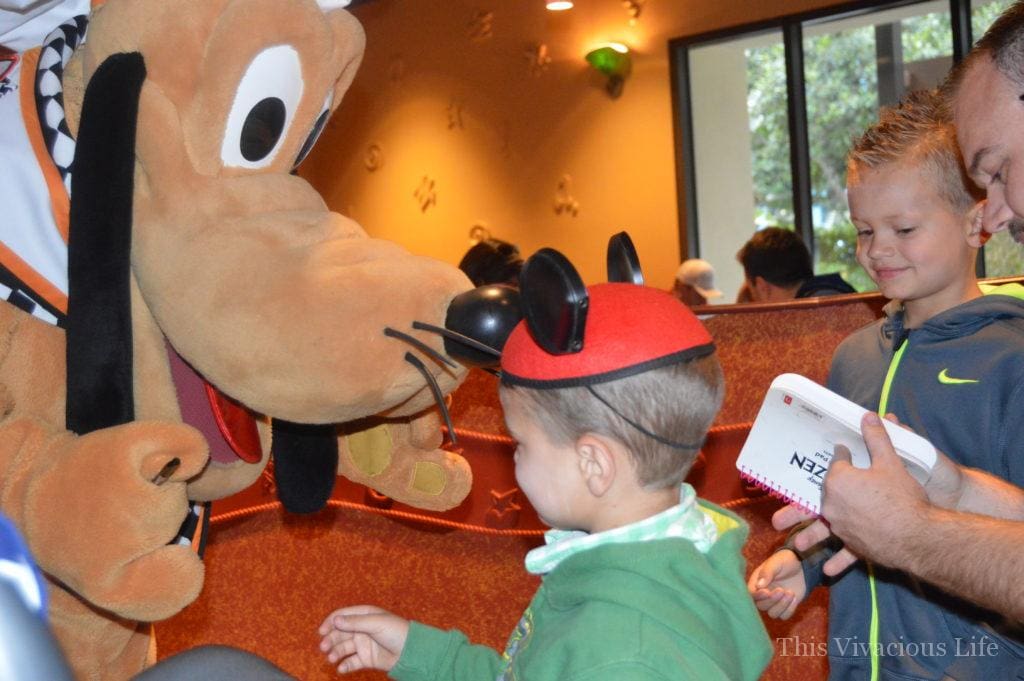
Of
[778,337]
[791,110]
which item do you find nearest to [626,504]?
[778,337]

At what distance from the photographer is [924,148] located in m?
1.71

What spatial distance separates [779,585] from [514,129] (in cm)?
567

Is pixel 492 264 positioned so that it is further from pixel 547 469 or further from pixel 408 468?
Answer: pixel 547 469

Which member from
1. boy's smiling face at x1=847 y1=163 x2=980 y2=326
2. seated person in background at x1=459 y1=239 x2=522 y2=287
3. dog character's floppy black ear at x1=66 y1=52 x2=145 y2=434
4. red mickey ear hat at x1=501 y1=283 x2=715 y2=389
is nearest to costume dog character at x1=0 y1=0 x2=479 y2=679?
dog character's floppy black ear at x1=66 y1=52 x2=145 y2=434

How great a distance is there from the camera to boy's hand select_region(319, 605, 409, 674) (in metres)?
1.29

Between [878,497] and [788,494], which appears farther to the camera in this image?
[788,494]

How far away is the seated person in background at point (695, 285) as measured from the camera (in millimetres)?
5152

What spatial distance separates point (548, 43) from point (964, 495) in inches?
228

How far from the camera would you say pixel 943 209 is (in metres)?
1.69

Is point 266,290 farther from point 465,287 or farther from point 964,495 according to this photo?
point 964,495

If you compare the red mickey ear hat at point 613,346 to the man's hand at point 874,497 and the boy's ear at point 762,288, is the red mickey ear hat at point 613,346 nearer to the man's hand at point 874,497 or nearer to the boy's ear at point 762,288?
the man's hand at point 874,497

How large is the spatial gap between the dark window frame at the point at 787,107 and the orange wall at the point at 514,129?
0.06m

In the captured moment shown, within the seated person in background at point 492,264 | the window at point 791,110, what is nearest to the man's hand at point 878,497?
the seated person in background at point 492,264

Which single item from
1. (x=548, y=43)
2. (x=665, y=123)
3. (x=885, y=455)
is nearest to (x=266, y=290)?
(x=885, y=455)
